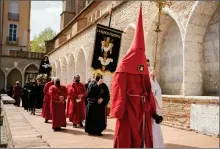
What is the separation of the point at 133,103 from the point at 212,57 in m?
4.23

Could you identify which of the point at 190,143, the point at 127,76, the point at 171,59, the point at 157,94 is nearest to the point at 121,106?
the point at 127,76

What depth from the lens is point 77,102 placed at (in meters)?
8.84

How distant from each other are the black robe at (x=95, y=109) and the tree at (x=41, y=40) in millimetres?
48120

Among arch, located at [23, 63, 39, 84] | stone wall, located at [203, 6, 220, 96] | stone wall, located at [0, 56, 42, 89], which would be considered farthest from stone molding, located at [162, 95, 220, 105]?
arch, located at [23, 63, 39, 84]

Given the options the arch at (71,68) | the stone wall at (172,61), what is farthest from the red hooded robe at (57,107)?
the arch at (71,68)

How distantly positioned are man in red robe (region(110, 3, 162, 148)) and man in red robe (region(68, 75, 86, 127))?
15.1 feet

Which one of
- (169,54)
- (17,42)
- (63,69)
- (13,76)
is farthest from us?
(17,42)

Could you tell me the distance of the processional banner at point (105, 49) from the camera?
8391 mm

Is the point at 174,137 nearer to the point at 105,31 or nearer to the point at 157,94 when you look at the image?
the point at 157,94

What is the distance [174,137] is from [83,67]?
43.3ft

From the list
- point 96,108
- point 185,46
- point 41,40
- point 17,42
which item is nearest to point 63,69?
point 96,108

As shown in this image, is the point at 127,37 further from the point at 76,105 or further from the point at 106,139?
the point at 106,139

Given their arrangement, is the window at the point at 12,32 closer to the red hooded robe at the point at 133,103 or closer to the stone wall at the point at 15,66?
the stone wall at the point at 15,66

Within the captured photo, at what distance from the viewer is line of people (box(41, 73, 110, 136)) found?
723cm
